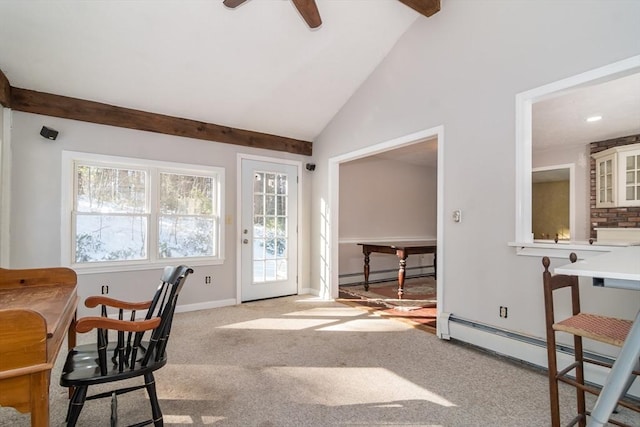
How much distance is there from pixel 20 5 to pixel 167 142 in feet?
5.99

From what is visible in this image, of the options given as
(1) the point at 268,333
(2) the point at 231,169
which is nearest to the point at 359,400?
(1) the point at 268,333

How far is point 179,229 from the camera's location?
14.4ft

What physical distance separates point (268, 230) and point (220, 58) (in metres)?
2.47

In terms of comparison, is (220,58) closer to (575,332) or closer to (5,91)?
(5,91)

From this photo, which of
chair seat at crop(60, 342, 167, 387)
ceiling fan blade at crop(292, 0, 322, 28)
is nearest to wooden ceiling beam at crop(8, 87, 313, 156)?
ceiling fan blade at crop(292, 0, 322, 28)

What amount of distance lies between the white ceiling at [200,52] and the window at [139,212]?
0.76m

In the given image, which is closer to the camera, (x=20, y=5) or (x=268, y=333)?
(x=20, y=5)

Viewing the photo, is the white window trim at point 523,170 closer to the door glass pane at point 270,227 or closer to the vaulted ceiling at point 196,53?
the vaulted ceiling at point 196,53

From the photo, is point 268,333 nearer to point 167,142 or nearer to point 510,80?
point 167,142

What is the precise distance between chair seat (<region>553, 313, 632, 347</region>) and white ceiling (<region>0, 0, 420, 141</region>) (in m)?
3.40

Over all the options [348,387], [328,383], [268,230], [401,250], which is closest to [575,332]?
[348,387]

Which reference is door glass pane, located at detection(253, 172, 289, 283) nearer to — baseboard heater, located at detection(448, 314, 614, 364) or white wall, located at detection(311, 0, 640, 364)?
white wall, located at detection(311, 0, 640, 364)

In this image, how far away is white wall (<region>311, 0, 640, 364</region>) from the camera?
2.39m

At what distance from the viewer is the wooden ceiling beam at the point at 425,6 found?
10.8ft
